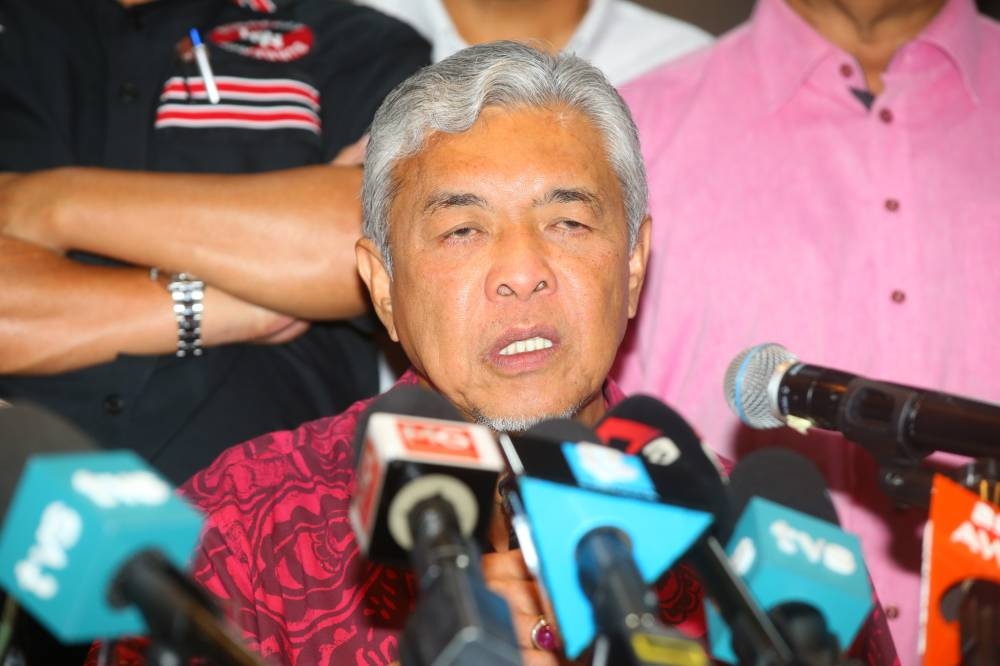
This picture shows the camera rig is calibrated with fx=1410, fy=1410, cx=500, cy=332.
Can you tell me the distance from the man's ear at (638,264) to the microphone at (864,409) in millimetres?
932

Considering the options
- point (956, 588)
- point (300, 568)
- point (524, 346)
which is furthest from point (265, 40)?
point (956, 588)

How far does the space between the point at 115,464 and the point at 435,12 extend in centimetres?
303

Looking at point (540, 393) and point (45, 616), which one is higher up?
point (45, 616)

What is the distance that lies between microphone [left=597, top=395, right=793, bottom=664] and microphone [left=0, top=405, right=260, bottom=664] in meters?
0.59

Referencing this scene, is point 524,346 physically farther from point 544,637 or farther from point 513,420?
point 544,637

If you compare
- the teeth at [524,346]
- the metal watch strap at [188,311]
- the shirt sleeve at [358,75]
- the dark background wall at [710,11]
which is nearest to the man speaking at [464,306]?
the teeth at [524,346]

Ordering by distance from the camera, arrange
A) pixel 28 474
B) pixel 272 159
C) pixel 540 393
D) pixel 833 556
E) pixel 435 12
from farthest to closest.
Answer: pixel 435 12 < pixel 272 159 < pixel 540 393 < pixel 833 556 < pixel 28 474

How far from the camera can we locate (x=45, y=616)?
161cm

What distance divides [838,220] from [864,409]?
1.76 m

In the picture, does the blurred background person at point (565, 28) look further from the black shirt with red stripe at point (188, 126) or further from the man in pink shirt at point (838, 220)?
the black shirt with red stripe at point (188, 126)

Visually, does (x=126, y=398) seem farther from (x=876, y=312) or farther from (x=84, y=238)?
(x=876, y=312)

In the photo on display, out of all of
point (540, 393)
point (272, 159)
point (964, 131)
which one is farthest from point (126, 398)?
point (964, 131)

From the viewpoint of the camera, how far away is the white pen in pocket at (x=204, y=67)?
3605 mm

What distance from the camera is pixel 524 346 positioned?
2.97 m
